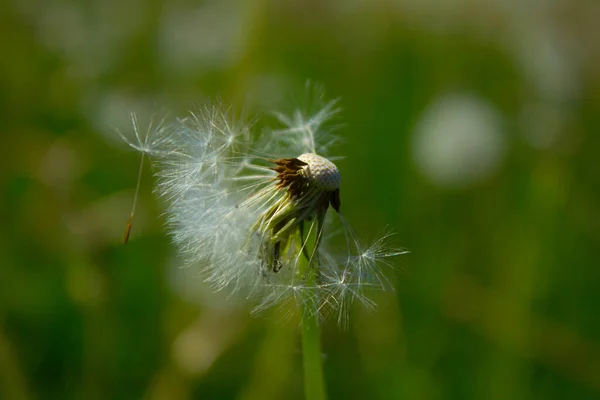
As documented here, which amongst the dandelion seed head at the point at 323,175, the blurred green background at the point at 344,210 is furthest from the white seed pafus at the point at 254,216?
the blurred green background at the point at 344,210

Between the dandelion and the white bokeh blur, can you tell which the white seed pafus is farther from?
the white bokeh blur

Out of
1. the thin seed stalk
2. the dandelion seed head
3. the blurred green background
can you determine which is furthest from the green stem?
the blurred green background

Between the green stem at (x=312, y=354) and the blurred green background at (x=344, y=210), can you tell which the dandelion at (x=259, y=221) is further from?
the blurred green background at (x=344, y=210)

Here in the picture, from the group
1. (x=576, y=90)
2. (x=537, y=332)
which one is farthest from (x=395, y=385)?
(x=576, y=90)

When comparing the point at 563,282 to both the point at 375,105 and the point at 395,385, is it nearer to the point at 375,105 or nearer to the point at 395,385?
the point at 395,385

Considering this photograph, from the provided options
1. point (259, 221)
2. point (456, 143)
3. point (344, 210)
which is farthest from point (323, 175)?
point (456, 143)

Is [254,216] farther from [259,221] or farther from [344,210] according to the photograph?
[344,210]
